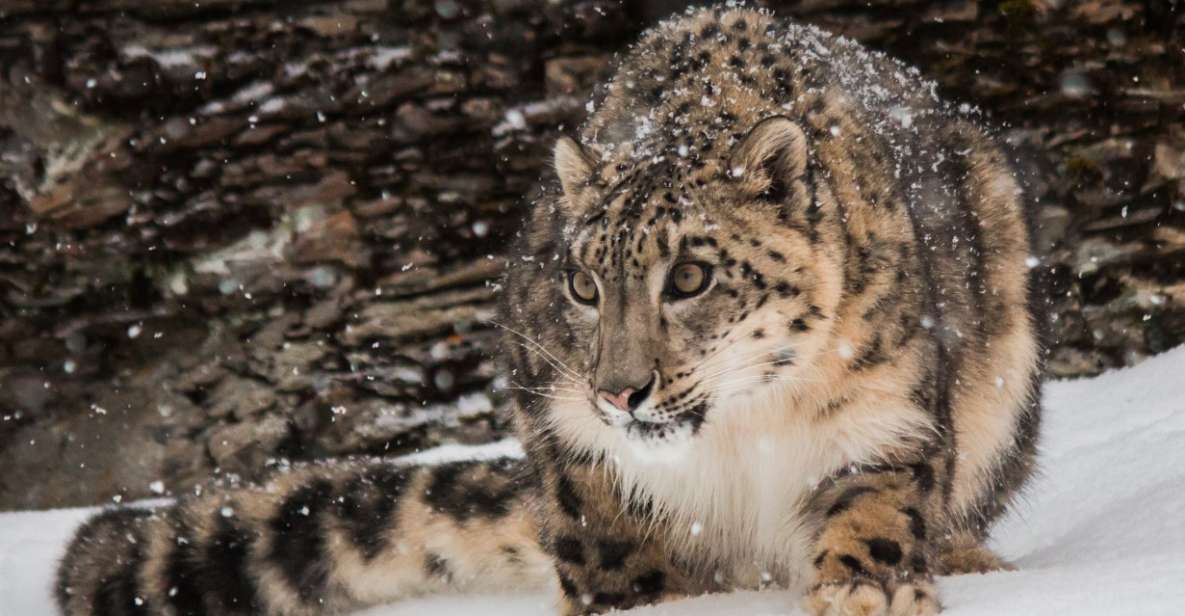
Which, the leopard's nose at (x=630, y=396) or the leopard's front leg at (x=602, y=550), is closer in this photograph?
the leopard's nose at (x=630, y=396)

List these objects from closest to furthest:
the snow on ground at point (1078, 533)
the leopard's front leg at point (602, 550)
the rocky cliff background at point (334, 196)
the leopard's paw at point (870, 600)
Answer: the snow on ground at point (1078, 533) < the leopard's paw at point (870, 600) < the leopard's front leg at point (602, 550) < the rocky cliff background at point (334, 196)

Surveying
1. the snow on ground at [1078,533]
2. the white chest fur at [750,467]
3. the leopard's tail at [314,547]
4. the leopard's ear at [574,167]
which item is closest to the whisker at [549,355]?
the white chest fur at [750,467]

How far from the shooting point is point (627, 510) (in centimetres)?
433

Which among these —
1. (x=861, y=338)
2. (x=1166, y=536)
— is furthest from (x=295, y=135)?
(x=1166, y=536)

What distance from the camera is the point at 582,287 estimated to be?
3922 mm

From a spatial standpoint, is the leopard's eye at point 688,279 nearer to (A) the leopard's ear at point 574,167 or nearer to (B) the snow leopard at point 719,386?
(B) the snow leopard at point 719,386

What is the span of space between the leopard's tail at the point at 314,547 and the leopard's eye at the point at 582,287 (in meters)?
1.03

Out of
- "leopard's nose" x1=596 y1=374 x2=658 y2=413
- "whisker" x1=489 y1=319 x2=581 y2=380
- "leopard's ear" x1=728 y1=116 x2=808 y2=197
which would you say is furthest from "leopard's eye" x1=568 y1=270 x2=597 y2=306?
"leopard's ear" x1=728 y1=116 x2=808 y2=197

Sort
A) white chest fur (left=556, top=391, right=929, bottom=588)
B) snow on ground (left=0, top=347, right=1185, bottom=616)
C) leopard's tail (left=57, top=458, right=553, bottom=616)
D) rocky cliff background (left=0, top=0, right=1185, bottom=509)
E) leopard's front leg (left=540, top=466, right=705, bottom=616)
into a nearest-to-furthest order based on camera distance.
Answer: snow on ground (left=0, top=347, right=1185, bottom=616) < white chest fur (left=556, top=391, right=929, bottom=588) < leopard's front leg (left=540, top=466, right=705, bottom=616) < leopard's tail (left=57, top=458, right=553, bottom=616) < rocky cliff background (left=0, top=0, right=1185, bottom=509)

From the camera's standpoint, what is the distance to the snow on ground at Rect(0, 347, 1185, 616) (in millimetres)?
3307

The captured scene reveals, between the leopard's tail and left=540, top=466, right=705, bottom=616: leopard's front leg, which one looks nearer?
left=540, top=466, right=705, bottom=616: leopard's front leg

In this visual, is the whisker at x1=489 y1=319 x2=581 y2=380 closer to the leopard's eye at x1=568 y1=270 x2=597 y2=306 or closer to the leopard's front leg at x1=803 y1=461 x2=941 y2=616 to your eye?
the leopard's eye at x1=568 y1=270 x2=597 y2=306

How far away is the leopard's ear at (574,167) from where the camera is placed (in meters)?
4.06

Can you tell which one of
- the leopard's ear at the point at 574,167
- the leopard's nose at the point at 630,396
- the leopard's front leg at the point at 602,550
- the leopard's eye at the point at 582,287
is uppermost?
the leopard's ear at the point at 574,167
